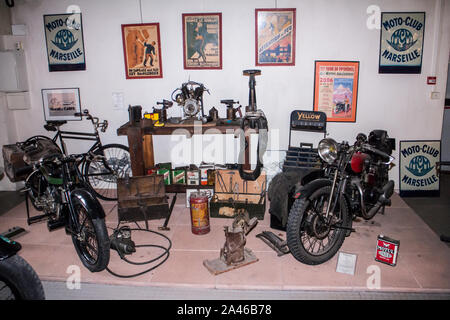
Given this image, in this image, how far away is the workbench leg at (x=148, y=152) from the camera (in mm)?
5035

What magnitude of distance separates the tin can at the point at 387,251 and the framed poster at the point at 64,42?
15.2 feet

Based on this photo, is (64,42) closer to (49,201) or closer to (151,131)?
(151,131)

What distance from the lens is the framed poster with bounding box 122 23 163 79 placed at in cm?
501

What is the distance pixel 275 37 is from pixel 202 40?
1037mm

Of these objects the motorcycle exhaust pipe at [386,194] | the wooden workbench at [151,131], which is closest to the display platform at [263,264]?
the motorcycle exhaust pipe at [386,194]

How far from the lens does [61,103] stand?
5.36 metres

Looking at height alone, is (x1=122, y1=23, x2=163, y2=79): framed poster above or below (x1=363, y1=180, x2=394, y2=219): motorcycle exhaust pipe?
above

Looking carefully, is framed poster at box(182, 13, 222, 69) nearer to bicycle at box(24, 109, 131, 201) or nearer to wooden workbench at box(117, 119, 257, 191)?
wooden workbench at box(117, 119, 257, 191)

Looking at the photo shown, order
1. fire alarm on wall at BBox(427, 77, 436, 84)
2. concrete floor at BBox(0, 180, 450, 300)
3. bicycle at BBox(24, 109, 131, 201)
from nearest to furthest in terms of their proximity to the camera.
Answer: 1. concrete floor at BBox(0, 180, 450, 300)
2. fire alarm on wall at BBox(427, 77, 436, 84)
3. bicycle at BBox(24, 109, 131, 201)

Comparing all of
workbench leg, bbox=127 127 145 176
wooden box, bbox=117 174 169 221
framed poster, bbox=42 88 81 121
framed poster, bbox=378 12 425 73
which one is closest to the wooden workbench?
workbench leg, bbox=127 127 145 176

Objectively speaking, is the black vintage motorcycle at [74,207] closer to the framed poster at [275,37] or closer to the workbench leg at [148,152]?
the workbench leg at [148,152]

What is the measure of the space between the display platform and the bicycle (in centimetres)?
121
